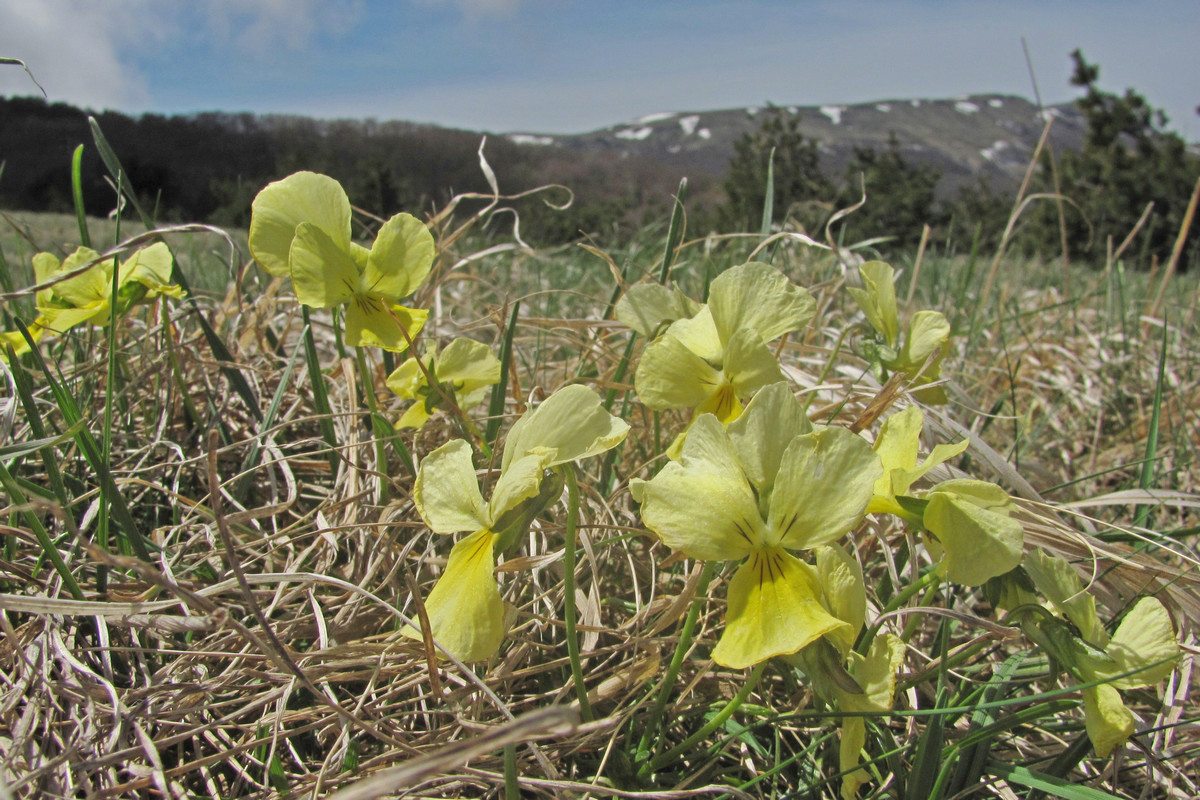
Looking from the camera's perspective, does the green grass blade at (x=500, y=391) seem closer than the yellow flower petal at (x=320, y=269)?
No

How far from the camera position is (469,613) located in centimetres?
68

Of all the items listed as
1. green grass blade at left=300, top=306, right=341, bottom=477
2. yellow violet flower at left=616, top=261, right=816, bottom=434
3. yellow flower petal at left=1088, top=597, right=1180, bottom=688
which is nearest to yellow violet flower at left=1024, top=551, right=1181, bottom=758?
yellow flower petal at left=1088, top=597, right=1180, bottom=688

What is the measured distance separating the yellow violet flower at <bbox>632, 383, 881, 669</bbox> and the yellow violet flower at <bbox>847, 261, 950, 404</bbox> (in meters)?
0.42

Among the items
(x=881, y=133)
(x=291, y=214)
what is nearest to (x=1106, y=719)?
(x=291, y=214)

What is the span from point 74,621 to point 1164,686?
152 cm

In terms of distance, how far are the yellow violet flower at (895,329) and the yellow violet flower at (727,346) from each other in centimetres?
16

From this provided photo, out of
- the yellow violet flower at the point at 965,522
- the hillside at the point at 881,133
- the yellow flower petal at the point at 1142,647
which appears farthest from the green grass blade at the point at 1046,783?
the hillside at the point at 881,133

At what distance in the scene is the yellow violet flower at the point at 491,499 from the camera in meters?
0.68

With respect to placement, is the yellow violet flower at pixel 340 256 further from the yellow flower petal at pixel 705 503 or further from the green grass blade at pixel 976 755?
the green grass blade at pixel 976 755

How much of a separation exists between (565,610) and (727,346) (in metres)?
0.34

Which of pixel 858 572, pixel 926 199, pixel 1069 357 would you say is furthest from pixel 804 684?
pixel 926 199

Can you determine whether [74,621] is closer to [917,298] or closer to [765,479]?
[765,479]

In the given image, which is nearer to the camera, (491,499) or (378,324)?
(491,499)

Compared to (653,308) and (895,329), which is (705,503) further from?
(895,329)
